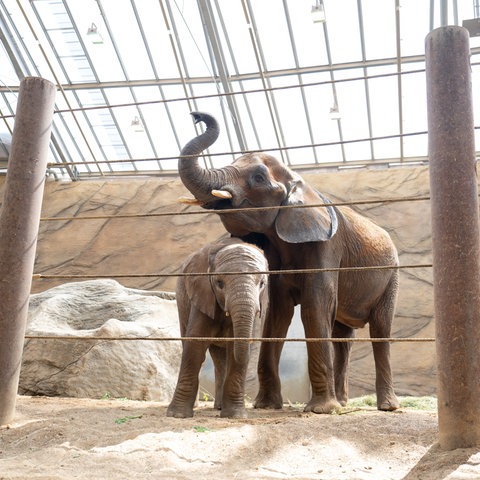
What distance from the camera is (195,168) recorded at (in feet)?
19.4

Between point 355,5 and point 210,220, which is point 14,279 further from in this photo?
point 355,5

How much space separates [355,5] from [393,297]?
8292mm

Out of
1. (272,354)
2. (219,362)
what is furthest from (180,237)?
(272,354)

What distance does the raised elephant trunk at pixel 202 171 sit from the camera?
19.0ft

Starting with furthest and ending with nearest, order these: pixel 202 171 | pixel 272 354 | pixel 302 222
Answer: pixel 272 354
pixel 302 222
pixel 202 171

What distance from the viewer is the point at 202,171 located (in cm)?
595

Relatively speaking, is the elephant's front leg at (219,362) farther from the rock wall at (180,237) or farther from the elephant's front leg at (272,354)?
the rock wall at (180,237)

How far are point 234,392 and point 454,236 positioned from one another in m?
2.38

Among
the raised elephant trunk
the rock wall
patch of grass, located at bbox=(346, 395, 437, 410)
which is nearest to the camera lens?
the raised elephant trunk

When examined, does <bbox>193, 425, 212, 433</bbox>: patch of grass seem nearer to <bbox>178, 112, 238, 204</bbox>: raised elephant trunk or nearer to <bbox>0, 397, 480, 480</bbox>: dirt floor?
<bbox>0, 397, 480, 480</bbox>: dirt floor

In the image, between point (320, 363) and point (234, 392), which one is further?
point (320, 363)

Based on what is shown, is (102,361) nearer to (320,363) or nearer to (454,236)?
(320,363)

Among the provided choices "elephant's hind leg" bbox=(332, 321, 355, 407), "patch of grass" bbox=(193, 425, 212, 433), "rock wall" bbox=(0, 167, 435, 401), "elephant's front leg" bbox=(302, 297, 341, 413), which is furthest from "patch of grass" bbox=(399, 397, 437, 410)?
"patch of grass" bbox=(193, 425, 212, 433)

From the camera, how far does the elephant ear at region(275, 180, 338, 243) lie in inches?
237
